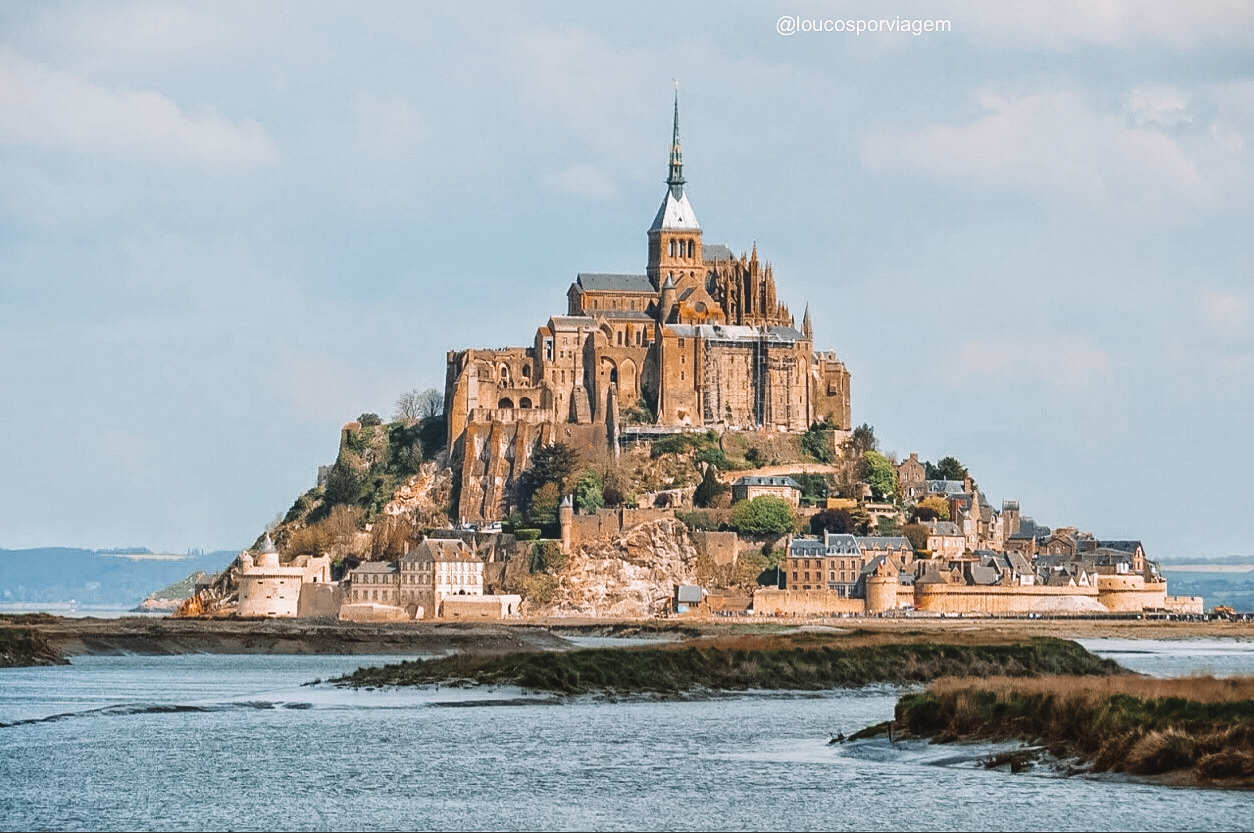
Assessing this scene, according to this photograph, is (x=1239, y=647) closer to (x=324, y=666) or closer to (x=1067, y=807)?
(x=324, y=666)

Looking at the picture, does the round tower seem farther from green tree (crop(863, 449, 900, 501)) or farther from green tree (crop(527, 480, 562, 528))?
green tree (crop(527, 480, 562, 528))

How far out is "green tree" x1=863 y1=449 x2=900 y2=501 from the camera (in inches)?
4951

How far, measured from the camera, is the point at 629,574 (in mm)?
114688

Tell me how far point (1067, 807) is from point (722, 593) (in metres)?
84.7

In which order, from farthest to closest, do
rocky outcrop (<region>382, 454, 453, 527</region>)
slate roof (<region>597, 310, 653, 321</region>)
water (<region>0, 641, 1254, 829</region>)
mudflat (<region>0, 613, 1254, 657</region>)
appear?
slate roof (<region>597, 310, 653, 321</region>), rocky outcrop (<region>382, 454, 453, 527</region>), mudflat (<region>0, 613, 1254, 657</region>), water (<region>0, 641, 1254, 829</region>)

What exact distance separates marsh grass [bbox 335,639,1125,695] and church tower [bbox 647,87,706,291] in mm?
72104

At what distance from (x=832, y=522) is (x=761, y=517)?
4.52 meters

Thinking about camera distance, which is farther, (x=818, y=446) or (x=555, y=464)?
(x=818, y=446)

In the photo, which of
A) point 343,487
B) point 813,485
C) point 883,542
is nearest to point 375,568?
point 343,487

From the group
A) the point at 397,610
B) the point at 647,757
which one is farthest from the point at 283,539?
the point at 647,757

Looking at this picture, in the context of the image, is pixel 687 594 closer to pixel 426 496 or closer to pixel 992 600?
pixel 992 600

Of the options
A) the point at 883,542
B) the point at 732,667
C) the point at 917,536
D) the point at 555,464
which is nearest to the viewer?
the point at 732,667

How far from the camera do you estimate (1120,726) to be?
3362 cm

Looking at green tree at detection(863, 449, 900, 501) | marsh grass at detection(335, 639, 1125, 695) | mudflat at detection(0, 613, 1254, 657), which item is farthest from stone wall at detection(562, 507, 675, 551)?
marsh grass at detection(335, 639, 1125, 695)
